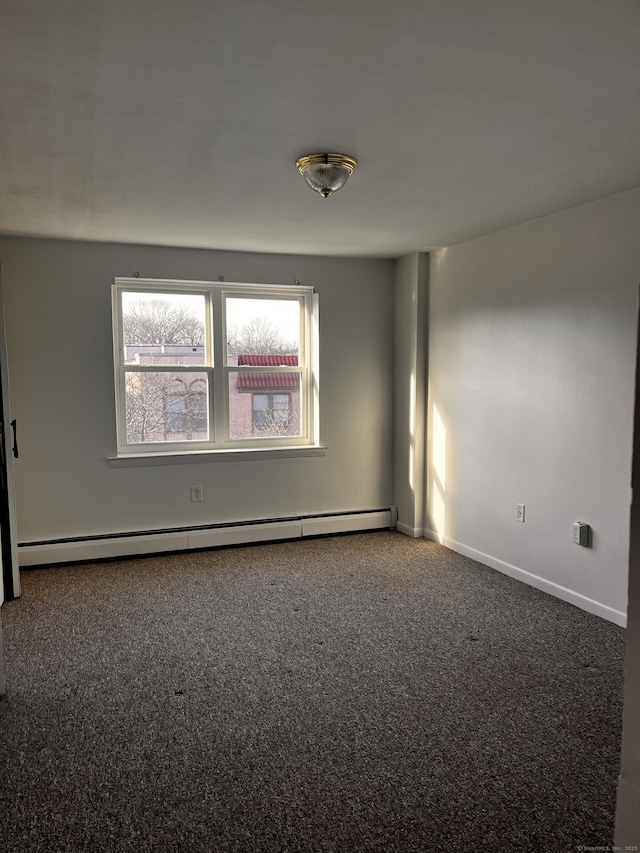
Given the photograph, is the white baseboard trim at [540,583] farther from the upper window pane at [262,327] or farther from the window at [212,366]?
the upper window pane at [262,327]

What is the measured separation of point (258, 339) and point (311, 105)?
9.78 ft

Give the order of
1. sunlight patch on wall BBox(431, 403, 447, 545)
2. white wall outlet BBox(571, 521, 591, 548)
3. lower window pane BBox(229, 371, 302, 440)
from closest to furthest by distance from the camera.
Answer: white wall outlet BBox(571, 521, 591, 548), sunlight patch on wall BBox(431, 403, 447, 545), lower window pane BBox(229, 371, 302, 440)

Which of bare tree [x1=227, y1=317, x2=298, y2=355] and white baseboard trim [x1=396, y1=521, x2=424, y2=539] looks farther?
white baseboard trim [x1=396, y1=521, x2=424, y2=539]

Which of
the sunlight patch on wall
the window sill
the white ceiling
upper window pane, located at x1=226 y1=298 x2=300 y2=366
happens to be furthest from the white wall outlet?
upper window pane, located at x1=226 y1=298 x2=300 y2=366

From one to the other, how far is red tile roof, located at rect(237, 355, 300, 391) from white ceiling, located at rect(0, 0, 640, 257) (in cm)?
161

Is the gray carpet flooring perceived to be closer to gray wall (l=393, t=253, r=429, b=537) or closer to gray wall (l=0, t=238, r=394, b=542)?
gray wall (l=0, t=238, r=394, b=542)

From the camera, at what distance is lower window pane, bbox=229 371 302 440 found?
4.95 m

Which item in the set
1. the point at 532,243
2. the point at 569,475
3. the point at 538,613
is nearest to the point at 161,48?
the point at 532,243

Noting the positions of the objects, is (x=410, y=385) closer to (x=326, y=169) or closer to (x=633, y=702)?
(x=326, y=169)

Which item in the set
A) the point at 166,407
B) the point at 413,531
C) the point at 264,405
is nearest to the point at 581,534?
the point at 413,531

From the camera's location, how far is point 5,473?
3699 mm

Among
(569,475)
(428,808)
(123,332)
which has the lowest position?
(428,808)

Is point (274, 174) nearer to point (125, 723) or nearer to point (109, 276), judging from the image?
point (109, 276)

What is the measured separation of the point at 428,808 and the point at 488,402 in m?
2.84
